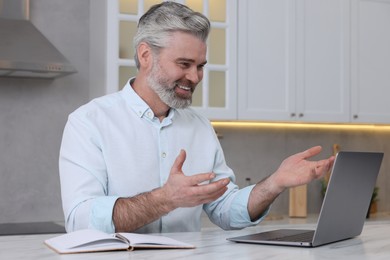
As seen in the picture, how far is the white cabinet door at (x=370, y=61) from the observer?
4.23 meters

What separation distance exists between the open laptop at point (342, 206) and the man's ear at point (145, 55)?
0.78 meters

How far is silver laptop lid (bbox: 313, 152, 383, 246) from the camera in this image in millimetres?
1651

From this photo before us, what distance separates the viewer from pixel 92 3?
385 cm

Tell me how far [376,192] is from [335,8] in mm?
1238

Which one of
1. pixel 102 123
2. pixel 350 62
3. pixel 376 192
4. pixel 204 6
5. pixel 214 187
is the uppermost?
pixel 204 6

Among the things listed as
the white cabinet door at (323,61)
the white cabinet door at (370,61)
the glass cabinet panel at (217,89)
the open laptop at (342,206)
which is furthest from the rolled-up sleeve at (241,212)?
the white cabinet door at (370,61)

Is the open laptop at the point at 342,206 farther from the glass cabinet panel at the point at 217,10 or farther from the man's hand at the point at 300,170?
the glass cabinet panel at the point at 217,10

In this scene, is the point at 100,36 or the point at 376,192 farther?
the point at 376,192

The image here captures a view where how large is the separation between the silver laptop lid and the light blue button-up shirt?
439 millimetres

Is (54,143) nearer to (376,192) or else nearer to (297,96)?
(297,96)

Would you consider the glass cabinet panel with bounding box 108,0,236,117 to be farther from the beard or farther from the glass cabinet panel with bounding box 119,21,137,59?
the beard

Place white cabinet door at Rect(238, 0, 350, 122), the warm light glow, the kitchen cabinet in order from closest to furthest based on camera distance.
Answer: the kitchen cabinet < white cabinet door at Rect(238, 0, 350, 122) < the warm light glow

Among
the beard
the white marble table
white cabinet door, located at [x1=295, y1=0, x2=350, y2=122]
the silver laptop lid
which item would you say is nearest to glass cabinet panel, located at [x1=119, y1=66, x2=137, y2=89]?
white cabinet door, located at [x1=295, y1=0, x2=350, y2=122]

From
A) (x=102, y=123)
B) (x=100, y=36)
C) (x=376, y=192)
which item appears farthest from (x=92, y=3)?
(x=376, y=192)
